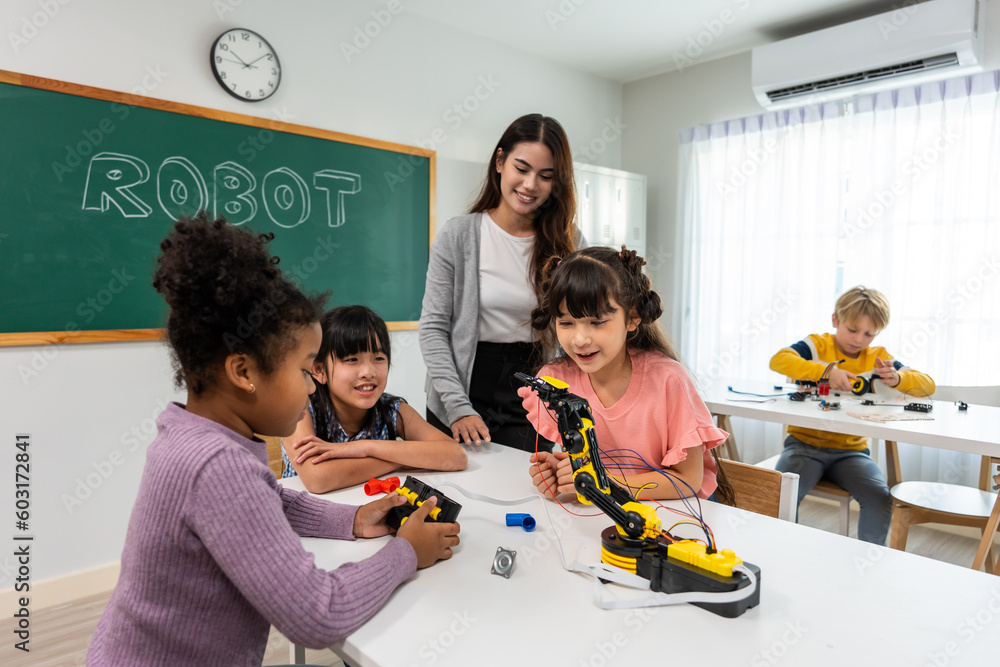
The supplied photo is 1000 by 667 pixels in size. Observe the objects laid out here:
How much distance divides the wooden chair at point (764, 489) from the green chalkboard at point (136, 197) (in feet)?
6.18

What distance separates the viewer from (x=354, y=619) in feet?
2.56

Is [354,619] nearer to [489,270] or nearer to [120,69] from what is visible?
[489,270]

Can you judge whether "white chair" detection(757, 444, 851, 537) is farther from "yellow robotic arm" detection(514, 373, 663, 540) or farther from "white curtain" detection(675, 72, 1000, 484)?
"yellow robotic arm" detection(514, 373, 663, 540)

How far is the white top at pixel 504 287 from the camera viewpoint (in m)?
1.85

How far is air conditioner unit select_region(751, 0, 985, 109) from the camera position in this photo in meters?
3.03

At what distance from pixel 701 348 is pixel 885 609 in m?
3.60

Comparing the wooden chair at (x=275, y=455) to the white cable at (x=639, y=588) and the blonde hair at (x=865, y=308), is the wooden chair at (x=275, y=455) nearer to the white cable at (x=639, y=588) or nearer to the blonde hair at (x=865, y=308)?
the white cable at (x=639, y=588)

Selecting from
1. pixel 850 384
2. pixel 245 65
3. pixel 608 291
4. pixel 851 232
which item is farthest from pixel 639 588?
pixel 851 232

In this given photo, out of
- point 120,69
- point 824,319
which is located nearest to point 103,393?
point 120,69

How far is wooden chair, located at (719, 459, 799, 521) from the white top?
0.69 m

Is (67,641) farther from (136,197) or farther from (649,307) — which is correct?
(649,307)

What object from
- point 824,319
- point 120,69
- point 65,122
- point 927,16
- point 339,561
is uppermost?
point 927,16

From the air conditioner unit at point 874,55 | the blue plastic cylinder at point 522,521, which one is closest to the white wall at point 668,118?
the air conditioner unit at point 874,55

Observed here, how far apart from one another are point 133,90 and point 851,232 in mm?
3722
